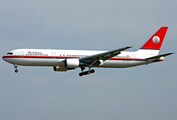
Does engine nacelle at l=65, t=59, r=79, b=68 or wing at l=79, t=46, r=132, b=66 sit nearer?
wing at l=79, t=46, r=132, b=66

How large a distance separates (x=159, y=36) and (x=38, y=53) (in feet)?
84.3

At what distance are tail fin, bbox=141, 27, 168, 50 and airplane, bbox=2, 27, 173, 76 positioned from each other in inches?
66.3

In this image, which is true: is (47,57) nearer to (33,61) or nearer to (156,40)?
(33,61)

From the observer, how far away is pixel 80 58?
56.9 m

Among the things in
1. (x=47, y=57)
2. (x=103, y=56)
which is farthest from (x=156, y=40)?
(x=47, y=57)

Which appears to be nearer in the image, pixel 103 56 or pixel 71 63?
pixel 71 63

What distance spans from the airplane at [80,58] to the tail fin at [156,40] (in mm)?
1683

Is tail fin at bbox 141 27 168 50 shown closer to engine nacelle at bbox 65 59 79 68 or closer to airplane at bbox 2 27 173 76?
airplane at bbox 2 27 173 76

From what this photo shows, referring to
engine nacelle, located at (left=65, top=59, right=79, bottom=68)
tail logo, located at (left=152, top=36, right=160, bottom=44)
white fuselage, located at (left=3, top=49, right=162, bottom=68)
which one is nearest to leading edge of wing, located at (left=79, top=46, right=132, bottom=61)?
engine nacelle, located at (left=65, top=59, right=79, bottom=68)

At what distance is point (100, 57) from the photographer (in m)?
56.8

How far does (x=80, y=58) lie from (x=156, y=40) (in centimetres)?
1798

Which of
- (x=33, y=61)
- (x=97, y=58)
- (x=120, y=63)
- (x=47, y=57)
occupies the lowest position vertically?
(x=120, y=63)

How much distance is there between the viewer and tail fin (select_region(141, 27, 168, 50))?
6488 centimetres

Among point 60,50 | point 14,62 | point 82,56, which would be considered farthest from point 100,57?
point 14,62
